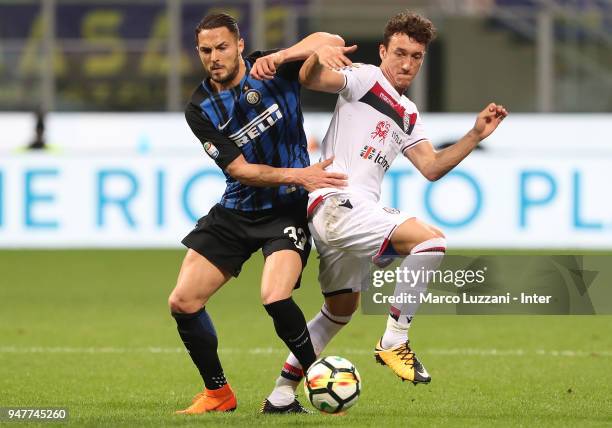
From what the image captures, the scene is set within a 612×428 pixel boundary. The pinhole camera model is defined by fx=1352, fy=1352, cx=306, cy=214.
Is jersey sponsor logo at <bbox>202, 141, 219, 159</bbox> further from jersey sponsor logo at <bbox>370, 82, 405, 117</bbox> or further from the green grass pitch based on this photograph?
the green grass pitch

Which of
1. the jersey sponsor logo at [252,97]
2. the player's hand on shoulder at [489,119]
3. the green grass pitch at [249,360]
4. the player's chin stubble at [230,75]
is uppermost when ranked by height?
the player's chin stubble at [230,75]

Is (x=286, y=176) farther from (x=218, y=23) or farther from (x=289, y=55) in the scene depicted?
(x=218, y=23)

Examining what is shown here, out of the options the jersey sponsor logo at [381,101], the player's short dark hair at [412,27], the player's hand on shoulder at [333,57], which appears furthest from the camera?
the jersey sponsor logo at [381,101]

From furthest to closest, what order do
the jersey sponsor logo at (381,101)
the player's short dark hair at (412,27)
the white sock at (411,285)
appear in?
the jersey sponsor logo at (381,101) → the player's short dark hair at (412,27) → the white sock at (411,285)

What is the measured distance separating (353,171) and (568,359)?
292 cm

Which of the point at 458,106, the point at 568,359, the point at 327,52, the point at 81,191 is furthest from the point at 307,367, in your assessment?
the point at 458,106

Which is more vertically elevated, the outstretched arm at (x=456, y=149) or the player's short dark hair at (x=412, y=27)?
the player's short dark hair at (x=412, y=27)

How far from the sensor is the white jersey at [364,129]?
6.54 metres

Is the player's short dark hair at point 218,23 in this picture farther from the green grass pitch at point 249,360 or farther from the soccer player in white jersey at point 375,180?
the green grass pitch at point 249,360

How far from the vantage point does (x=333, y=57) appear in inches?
237

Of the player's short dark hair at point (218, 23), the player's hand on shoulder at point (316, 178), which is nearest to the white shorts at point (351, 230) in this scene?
the player's hand on shoulder at point (316, 178)

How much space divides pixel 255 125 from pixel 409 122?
2.61 ft

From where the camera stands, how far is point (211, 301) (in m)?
12.0

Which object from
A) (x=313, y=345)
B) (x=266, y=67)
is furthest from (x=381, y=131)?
(x=313, y=345)
